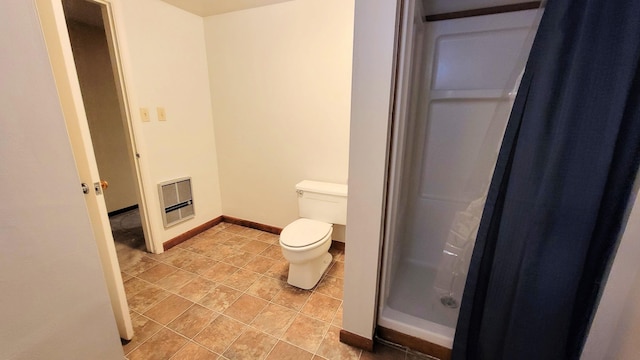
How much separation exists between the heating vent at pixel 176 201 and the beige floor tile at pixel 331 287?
148 cm

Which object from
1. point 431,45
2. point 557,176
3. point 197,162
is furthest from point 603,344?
point 197,162

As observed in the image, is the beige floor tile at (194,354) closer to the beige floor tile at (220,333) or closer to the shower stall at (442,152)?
the beige floor tile at (220,333)

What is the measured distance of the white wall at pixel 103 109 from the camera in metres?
2.59

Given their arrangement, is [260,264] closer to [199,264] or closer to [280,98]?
[199,264]

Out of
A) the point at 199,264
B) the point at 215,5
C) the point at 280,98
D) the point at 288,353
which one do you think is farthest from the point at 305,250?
the point at 215,5

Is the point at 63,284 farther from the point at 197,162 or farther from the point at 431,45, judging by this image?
the point at 431,45

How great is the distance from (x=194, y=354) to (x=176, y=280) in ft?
2.39

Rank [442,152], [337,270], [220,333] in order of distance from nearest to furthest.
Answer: [220,333] → [442,152] → [337,270]

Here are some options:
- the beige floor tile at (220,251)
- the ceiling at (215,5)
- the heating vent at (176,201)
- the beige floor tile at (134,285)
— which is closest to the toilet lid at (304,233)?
the beige floor tile at (220,251)

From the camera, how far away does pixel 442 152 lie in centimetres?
161

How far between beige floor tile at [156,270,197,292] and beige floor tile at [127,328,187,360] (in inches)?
15.6

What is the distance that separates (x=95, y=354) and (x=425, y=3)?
232 cm

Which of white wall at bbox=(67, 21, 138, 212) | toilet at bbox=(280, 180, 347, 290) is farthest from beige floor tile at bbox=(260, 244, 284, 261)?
white wall at bbox=(67, 21, 138, 212)

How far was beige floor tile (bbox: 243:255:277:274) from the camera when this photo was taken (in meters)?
1.96
